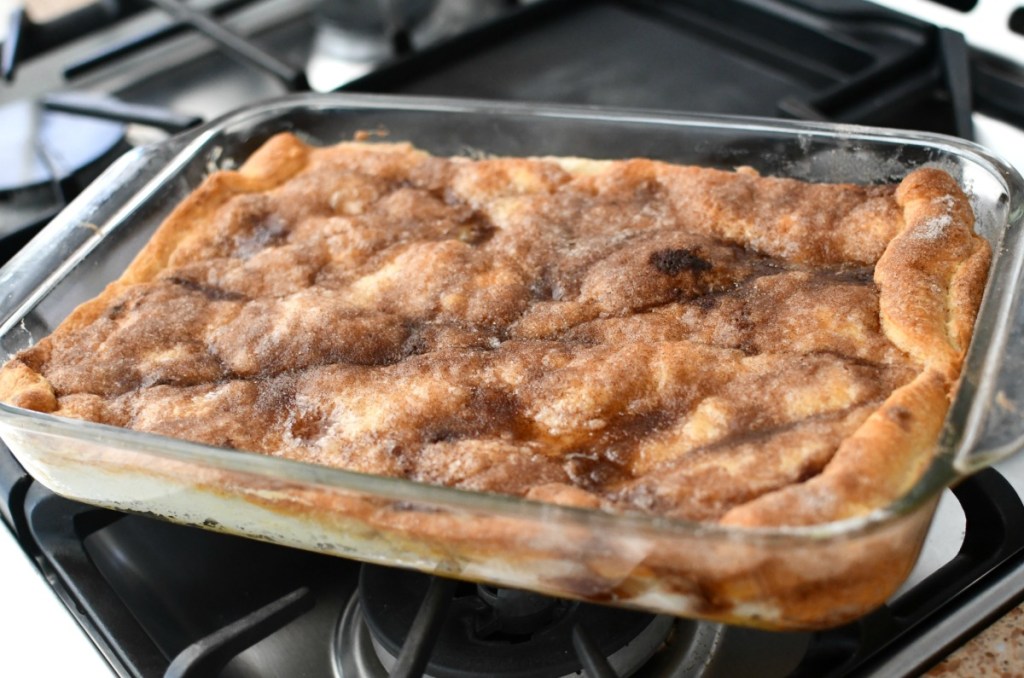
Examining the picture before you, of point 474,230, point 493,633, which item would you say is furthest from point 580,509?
point 474,230

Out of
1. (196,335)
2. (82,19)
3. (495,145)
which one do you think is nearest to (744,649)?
(196,335)

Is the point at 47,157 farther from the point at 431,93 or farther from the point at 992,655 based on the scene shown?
the point at 992,655

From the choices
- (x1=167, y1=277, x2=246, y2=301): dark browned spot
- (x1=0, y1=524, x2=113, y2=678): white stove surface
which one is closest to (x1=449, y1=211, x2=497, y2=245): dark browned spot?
(x1=167, y1=277, x2=246, y2=301): dark browned spot

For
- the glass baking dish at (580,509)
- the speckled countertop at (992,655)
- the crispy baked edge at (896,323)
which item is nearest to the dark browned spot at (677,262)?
the crispy baked edge at (896,323)

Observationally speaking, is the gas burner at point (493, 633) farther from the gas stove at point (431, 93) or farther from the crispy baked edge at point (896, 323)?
the crispy baked edge at point (896, 323)

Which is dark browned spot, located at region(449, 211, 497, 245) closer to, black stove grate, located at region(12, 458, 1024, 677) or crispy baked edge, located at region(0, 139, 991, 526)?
crispy baked edge, located at region(0, 139, 991, 526)
